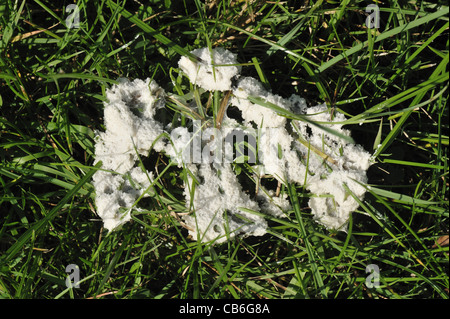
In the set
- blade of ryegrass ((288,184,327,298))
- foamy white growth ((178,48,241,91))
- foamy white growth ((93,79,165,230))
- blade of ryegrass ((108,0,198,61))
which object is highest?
blade of ryegrass ((108,0,198,61))

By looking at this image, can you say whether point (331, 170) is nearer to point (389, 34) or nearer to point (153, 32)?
point (389, 34)

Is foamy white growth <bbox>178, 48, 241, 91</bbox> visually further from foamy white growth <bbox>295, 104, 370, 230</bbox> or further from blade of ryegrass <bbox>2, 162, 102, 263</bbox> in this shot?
blade of ryegrass <bbox>2, 162, 102, 263</bbox>

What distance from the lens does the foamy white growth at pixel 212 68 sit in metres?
1.27

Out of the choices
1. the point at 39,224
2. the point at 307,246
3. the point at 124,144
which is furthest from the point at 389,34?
the point at 39,224

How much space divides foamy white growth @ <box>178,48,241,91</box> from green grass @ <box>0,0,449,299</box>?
0.16 ft

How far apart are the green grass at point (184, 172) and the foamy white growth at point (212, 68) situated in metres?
0.05

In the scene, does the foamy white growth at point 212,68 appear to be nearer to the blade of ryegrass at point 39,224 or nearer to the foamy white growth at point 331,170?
the foamy white growth at point 331,170

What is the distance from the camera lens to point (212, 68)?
1.28m

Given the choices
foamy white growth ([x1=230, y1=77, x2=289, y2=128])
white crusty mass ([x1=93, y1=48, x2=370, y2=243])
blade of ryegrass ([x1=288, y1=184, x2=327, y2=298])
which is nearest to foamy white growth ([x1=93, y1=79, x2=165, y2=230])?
white crusty mass ([x1=93, y1=48, x2=370, y2=243])

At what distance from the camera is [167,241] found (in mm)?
1341

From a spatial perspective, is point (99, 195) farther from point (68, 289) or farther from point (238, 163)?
point (238, 163)

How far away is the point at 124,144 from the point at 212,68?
379 millimetres

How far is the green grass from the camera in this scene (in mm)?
1300
